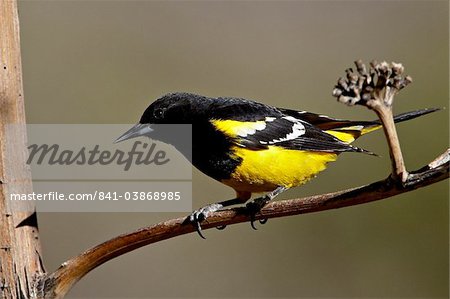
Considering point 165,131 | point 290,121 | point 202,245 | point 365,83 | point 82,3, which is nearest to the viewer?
point 365,83

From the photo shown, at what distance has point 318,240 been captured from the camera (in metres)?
4.25

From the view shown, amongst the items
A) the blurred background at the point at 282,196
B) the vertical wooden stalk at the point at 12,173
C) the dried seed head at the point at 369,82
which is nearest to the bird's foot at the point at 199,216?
the vertical wooden stalk at the point at 12,173

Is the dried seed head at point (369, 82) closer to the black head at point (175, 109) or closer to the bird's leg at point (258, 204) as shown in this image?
the bird's leg at point (258, 204)

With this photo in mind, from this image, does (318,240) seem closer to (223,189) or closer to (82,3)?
(223,189)

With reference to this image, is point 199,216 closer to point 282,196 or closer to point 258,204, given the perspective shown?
point 258,204

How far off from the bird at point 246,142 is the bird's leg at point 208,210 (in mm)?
10

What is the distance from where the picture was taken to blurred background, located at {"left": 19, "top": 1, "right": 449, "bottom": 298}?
4.09 m

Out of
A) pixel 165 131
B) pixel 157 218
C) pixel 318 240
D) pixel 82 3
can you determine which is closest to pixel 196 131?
pixel 165 131

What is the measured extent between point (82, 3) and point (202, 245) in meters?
2.11

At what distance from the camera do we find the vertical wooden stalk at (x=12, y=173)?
1.60 metres

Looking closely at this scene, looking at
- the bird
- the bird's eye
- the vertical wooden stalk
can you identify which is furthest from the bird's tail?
the vertical wooden stalk

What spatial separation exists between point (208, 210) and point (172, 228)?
1.46 ft

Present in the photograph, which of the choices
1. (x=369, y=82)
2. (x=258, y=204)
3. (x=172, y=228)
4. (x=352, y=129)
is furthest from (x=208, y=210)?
(x=369, y=82)

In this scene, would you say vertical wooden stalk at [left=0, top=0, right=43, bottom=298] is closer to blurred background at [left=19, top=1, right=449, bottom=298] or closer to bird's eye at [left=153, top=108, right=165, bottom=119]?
bird's eye at [left=153, top=108, right=165, bottom=119]
